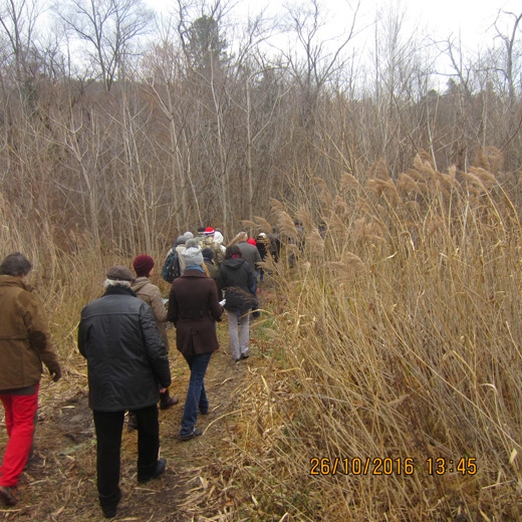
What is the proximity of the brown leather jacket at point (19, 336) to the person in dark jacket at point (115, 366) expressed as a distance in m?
0.50

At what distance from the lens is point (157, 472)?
366cm

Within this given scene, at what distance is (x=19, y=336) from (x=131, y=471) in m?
1.44

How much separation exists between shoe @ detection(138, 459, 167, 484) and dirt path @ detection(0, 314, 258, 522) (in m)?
0.04

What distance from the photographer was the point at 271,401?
3.86 metres

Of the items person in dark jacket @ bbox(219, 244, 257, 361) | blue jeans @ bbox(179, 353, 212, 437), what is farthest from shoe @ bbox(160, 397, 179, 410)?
person in dark jacket @ bbox(219, 244, 257, 361)

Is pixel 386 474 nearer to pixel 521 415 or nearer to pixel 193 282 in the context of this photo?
pixel 521 415

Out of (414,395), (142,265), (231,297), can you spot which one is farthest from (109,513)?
(231,297)

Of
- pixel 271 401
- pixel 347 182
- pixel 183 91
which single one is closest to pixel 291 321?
pixel 271 401

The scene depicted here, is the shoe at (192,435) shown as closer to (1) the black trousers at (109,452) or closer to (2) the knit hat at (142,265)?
(1) the black trousers at (109,452)

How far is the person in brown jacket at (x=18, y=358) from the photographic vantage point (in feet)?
11.2

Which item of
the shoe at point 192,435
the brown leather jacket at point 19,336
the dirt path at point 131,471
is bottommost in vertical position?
the dirt path at point 131,471

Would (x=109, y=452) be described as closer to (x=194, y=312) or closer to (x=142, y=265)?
(x=194, y=312)

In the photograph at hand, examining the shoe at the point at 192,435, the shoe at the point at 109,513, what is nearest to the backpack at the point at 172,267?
the shoe at the point at 192,435

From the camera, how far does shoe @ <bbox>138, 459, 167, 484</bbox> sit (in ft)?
11.8
